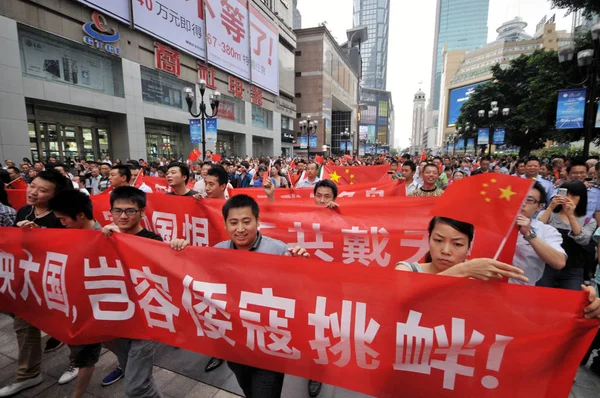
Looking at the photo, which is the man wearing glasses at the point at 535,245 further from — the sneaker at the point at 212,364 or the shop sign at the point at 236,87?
the shop sign at the point at 236,87

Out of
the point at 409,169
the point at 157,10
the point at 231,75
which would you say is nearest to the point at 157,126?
the point at 157,10

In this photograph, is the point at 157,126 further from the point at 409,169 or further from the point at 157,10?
the point at 409,169

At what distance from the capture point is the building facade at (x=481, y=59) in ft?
194

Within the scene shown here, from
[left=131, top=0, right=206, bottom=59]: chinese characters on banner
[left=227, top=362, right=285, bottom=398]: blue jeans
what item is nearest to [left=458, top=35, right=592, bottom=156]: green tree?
[left=227, top=362, right=285, bottom=398]: blue jeans

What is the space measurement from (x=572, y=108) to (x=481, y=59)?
264ft

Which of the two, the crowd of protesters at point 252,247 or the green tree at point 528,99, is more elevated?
the green tree at point 528,99

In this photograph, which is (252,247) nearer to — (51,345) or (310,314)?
(310,314)

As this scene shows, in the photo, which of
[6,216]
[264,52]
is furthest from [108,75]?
[264,52]

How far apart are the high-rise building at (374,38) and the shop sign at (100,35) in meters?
156

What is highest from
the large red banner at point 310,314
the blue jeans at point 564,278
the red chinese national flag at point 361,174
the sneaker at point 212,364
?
the red chinese national flag at point 361,174

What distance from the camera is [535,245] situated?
2.17m

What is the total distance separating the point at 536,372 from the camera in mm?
1366

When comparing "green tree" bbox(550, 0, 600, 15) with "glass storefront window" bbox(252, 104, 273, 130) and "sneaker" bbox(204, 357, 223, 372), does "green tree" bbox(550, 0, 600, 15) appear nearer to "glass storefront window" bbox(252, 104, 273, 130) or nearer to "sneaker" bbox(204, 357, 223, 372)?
"sneaker" bbox(204, 357, 223, 372)

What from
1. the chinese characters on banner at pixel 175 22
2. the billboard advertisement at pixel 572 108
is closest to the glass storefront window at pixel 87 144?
the chinese characters on banner at pixel 175 22
